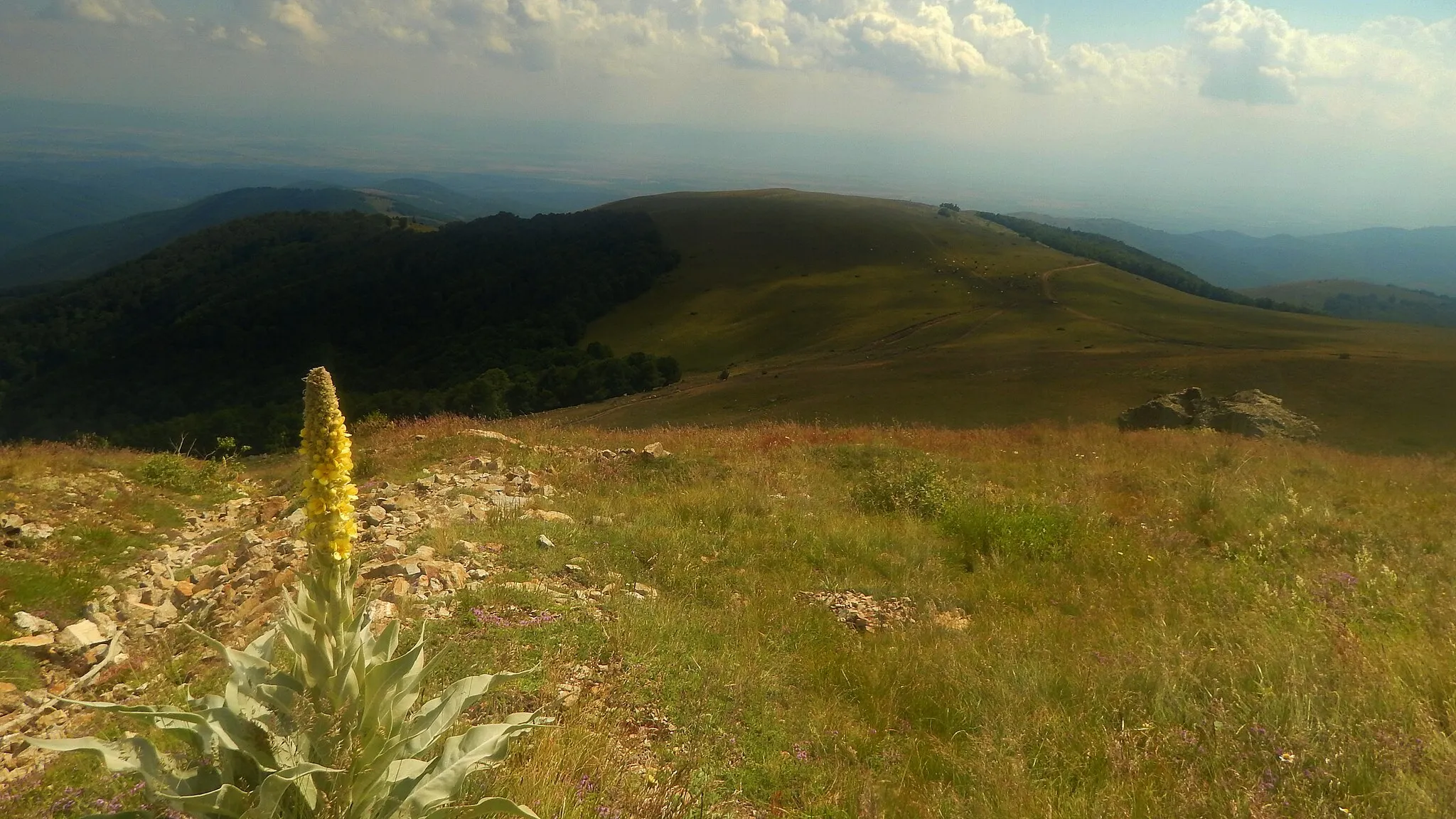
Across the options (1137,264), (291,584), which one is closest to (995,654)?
(291,584)

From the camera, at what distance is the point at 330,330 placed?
297ft

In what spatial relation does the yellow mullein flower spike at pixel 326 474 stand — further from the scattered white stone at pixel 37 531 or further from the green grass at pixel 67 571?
the scattered white stone at pixel 37 531

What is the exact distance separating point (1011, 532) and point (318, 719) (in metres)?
7.90

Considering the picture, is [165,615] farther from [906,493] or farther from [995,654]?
[906,493]

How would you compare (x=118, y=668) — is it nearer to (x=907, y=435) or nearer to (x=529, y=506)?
(x=529, y=506)

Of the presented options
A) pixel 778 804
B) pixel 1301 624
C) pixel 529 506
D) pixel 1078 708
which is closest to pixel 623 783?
pixel 778 804

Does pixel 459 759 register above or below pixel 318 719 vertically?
below

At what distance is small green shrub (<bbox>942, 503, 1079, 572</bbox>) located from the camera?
8.10 meters

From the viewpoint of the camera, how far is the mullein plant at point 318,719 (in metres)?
2.23

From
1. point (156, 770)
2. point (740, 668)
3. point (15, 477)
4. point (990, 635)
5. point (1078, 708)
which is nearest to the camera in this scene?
point (156, 770)

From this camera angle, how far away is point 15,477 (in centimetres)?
1084

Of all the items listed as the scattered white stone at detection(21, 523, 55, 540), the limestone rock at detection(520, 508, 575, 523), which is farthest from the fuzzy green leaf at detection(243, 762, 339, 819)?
the scattered white stone at detection(21, 523, 55, 540)

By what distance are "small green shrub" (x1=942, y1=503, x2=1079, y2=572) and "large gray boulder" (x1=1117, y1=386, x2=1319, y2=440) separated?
1260cm

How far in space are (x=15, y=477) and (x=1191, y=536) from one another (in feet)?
56.9
